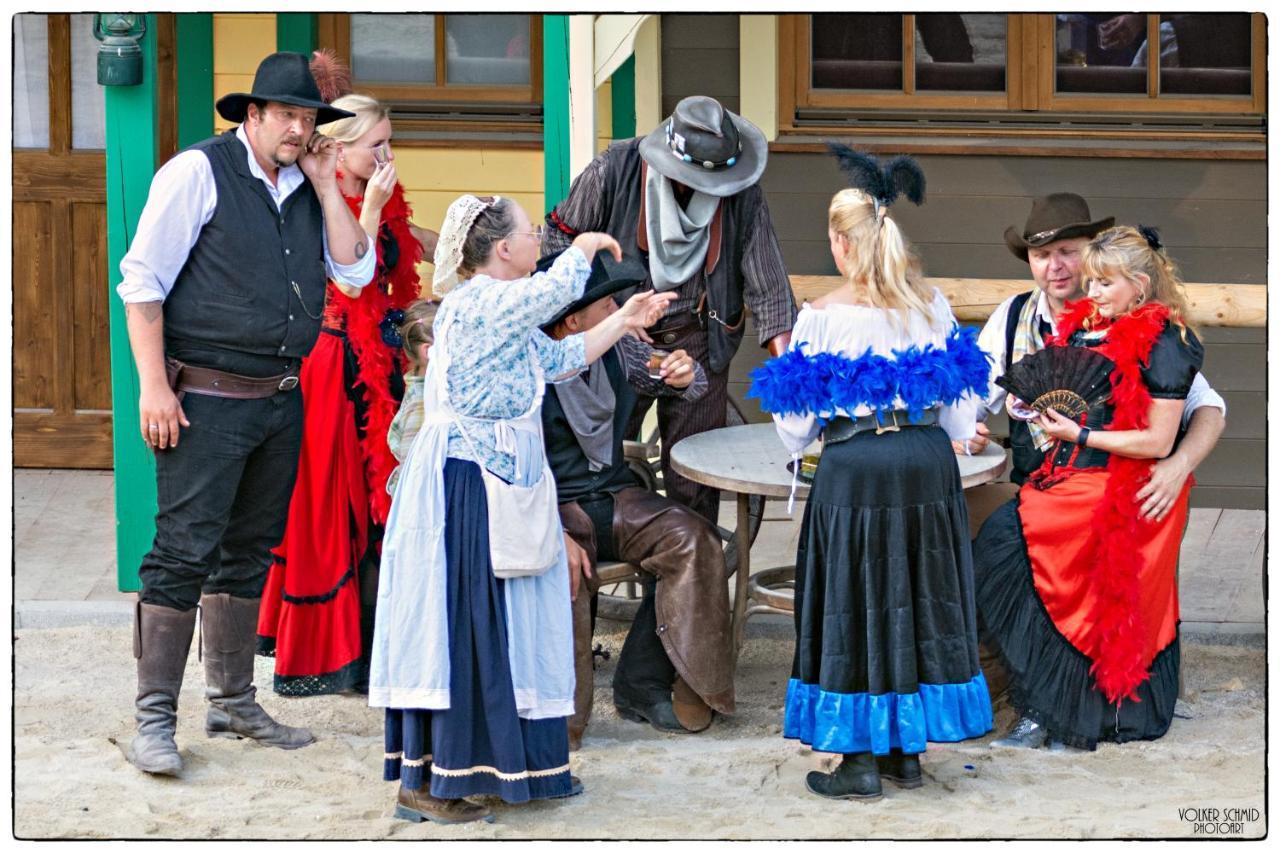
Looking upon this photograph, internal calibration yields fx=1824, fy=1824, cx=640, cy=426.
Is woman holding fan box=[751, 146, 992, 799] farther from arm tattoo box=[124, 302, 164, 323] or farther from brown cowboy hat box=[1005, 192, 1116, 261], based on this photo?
arm tattoo box=[124, 302, 164, 323]

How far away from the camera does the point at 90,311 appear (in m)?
8.04

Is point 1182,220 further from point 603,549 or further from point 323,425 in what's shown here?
point 323,425

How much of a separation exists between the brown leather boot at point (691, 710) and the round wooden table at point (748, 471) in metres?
0.27

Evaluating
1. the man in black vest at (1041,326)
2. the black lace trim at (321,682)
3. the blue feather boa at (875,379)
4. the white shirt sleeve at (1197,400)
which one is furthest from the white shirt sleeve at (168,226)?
the white shirt sleeve at (1197,400)

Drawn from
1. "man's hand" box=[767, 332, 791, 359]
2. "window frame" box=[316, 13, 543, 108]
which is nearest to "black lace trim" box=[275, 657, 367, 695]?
"man's hand" box=[767, 332, 791, 359]

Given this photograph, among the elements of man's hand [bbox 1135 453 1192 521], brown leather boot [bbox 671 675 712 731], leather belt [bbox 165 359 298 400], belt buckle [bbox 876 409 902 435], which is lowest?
brown leather boot [bbox 671 675 712 731]

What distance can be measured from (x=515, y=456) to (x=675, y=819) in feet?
3.34

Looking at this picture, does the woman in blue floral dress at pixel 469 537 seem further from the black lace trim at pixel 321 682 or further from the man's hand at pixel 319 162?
the black lace trim at pixel 321 682

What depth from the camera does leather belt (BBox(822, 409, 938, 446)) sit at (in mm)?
4652

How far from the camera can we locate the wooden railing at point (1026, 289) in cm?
636

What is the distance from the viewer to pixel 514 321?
14.3 feet

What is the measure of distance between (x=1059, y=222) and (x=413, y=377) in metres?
1.98

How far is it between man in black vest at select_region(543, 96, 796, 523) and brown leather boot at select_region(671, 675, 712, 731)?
0.65 m

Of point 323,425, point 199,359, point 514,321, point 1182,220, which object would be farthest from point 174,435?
point 1182,220
